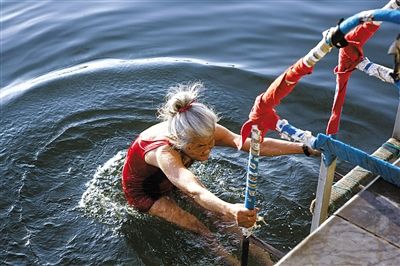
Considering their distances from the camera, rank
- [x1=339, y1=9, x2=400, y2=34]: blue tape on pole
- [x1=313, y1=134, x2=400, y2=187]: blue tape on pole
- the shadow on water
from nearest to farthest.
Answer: [x1=339, y1=9, x2=400, y2=34]: blue tape on pole, [x1=313, y1=134, x2=400, y2=187]: blue tape on pole, the shadow on water

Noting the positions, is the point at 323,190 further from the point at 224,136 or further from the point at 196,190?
the point at 224,136

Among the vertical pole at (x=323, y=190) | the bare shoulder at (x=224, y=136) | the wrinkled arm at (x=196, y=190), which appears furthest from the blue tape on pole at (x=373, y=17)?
the bare shoulder at (x=224, y=136)

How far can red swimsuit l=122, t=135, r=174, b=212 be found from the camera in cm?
428

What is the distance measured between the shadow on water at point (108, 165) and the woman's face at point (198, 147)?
0.84 m

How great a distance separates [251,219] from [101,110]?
3.88 meters

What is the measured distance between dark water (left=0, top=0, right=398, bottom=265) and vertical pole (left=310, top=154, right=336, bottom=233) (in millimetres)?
1536

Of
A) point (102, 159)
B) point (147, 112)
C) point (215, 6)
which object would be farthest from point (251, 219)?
point (215, 6)

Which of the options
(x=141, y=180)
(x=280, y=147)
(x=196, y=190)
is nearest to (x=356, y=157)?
(x=196, y=190)

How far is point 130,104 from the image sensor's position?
6641 mm

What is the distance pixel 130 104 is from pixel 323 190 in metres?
4.08

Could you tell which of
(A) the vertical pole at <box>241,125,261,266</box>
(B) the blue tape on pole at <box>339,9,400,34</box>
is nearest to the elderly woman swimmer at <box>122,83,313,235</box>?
(A) the vertical pole at <box>241,125,261,266</box>

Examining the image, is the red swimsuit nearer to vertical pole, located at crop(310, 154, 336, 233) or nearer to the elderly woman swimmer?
the elderly woman swimmer

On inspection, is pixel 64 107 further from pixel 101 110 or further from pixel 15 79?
pixel 15 79

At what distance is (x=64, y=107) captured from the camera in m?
6.66
